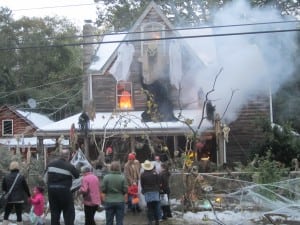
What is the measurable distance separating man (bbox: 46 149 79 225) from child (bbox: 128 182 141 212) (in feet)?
13.3

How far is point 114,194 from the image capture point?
10.6 meters

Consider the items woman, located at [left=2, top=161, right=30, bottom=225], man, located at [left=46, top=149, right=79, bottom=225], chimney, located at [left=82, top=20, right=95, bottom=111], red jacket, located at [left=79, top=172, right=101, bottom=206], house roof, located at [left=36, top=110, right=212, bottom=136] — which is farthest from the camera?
chimney, located at [left=82, top=20, right=95, bottom=111]

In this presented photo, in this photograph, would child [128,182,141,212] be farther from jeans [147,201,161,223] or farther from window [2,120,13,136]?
window [2,120,13,136]

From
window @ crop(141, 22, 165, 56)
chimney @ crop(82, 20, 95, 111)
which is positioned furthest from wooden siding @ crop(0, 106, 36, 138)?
window @ crop(141, 22, 165, 56)

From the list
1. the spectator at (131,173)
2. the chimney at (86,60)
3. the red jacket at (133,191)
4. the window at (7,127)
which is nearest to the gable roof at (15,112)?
the window at (7,127)

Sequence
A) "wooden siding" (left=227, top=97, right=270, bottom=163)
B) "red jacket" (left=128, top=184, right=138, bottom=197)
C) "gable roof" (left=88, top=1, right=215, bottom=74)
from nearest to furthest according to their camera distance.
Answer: "red jacket" (left=128, top=184, right=138, bottom=197) < "gable roof" (left=88, top=1, right=215, bottom=74) < "wooden siding" (left=227, top=97, right=270, bottom=163)

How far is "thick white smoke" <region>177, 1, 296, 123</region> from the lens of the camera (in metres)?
23.5

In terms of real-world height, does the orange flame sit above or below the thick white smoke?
below

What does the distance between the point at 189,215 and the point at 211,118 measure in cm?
955

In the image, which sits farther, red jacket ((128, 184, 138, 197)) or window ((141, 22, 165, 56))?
window ((141, 22, 165, 56))

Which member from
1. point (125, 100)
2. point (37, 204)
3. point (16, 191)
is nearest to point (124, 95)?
point (125, 100)

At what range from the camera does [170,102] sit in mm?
23797

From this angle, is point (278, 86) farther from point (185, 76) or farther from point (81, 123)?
point (81, 123)

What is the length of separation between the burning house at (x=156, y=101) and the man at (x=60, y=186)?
11199mm
